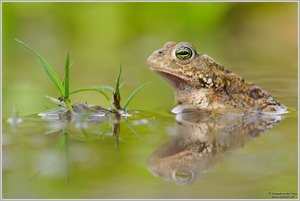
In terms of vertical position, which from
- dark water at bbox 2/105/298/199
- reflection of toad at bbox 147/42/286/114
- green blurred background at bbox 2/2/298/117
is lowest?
dark water at bbox 2/105/298/199

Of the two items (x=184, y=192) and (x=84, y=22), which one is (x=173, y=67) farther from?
(x=84, y=22)

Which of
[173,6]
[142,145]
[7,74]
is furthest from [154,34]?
[142,145]

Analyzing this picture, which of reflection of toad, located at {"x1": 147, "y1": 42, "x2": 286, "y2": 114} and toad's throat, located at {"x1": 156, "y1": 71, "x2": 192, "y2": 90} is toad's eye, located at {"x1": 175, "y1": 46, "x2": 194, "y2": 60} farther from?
toad's throat, located at {"x1": 156, "y1": 71, "x2": 192, "y2": 90}

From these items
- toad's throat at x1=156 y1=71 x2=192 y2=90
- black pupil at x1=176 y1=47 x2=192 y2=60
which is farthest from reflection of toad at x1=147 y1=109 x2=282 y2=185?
black pupil at x1=176 y1=47 x2=192 y2=60

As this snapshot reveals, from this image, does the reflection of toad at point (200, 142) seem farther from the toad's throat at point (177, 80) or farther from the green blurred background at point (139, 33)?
the green blurred background at point (139, 33)

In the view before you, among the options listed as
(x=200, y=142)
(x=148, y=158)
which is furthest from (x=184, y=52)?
(x=148, y=158)

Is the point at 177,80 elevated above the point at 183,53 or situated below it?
below

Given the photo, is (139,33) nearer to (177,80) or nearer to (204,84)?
(177,80)
